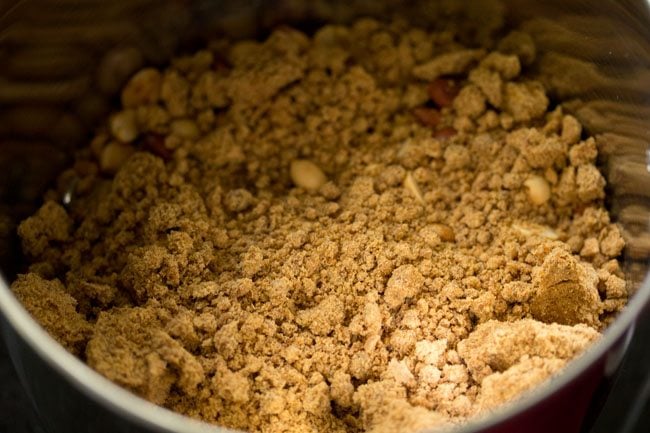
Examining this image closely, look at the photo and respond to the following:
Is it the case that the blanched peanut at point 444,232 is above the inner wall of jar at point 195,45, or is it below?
below

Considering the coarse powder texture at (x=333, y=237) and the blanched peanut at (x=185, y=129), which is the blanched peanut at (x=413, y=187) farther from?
the blanched peanut at (x=185, y=129)

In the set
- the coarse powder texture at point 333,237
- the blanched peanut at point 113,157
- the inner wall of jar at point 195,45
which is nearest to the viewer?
the coarse powder texture at point 333,237

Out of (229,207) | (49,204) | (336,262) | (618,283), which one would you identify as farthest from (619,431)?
(49,204)

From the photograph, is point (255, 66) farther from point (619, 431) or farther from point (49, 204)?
point (619, 431)

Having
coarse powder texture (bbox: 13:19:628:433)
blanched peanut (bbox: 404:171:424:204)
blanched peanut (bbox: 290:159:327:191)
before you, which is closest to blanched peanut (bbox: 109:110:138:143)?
coarse powder texture (bbox: 13:19:628:433)

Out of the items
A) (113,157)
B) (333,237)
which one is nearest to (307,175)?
(333,237)

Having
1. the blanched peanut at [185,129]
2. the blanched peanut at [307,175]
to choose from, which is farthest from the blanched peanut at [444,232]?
the blanched peanut at [185,129]

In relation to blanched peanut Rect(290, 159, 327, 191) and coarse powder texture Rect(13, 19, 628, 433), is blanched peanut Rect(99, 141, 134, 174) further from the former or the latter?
blanched peanut Rect(290, 159, 327, 191)
